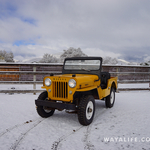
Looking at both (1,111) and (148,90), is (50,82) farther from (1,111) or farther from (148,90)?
(148,90)

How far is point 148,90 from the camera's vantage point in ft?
27.4

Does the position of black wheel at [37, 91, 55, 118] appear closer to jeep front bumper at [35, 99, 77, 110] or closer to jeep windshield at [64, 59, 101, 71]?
jeep front bumper at [35, 99, 77, 110]

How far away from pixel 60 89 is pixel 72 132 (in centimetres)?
Answer: 93

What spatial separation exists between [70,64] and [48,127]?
6.42 feet

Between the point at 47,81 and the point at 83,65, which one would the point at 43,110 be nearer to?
the point at 47,81

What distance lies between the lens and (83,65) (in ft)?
13.2

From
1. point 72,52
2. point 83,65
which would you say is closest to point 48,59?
point 72,52

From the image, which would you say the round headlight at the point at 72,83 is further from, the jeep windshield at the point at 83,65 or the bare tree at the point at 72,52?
the bare tree at the point at 72,52

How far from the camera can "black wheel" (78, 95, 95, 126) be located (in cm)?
285

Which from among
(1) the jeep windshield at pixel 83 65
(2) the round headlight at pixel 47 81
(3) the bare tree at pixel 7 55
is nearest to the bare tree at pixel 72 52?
(3) the bare tree at pixel 7 55

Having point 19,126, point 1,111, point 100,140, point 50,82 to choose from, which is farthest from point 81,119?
point 1,111

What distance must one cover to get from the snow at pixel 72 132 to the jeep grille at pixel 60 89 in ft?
2.13

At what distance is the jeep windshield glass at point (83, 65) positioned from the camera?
390 centimetres

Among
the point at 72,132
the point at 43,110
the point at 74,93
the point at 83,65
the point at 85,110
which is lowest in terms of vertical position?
the point at 72,132
